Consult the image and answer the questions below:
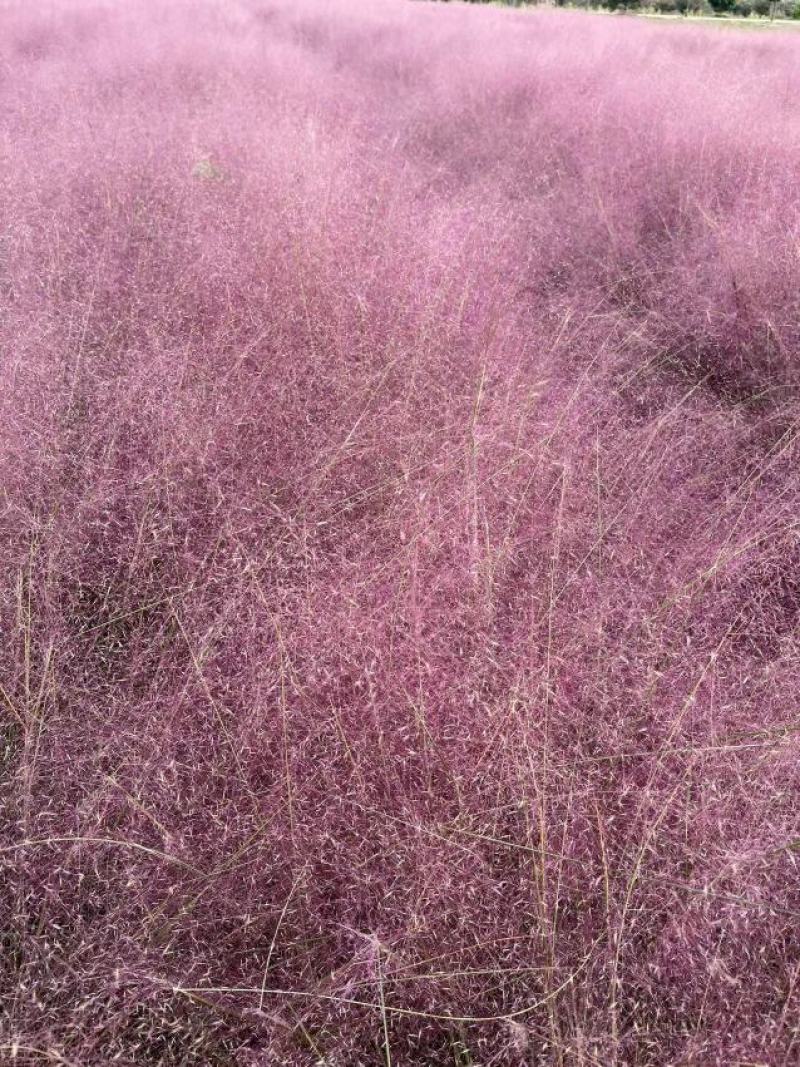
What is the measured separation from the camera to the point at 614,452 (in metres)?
1.98

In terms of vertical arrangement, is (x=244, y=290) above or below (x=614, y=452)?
above

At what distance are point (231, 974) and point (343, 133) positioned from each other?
4305 millimetres

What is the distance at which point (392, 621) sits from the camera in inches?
53.2

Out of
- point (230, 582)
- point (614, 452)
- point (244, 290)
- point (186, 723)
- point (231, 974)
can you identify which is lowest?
point (231, 974)

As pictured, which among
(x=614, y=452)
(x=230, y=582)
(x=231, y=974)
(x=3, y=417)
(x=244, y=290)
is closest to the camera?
(x=231, y=974)

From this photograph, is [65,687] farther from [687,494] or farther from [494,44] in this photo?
[494,44]

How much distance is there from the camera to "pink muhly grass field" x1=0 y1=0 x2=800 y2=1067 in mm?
980

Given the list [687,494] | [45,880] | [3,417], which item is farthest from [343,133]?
[45,880]

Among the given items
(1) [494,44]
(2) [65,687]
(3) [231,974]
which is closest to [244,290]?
(2) [65,687]

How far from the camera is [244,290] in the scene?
2.43 meters

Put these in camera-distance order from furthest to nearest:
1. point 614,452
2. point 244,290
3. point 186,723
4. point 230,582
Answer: point 244,290, point 614,452, point 230,582, point 186,723

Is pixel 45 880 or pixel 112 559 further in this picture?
pixel 112 559

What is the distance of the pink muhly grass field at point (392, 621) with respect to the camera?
3.22ft

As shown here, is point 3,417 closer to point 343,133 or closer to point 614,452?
point 614,452
